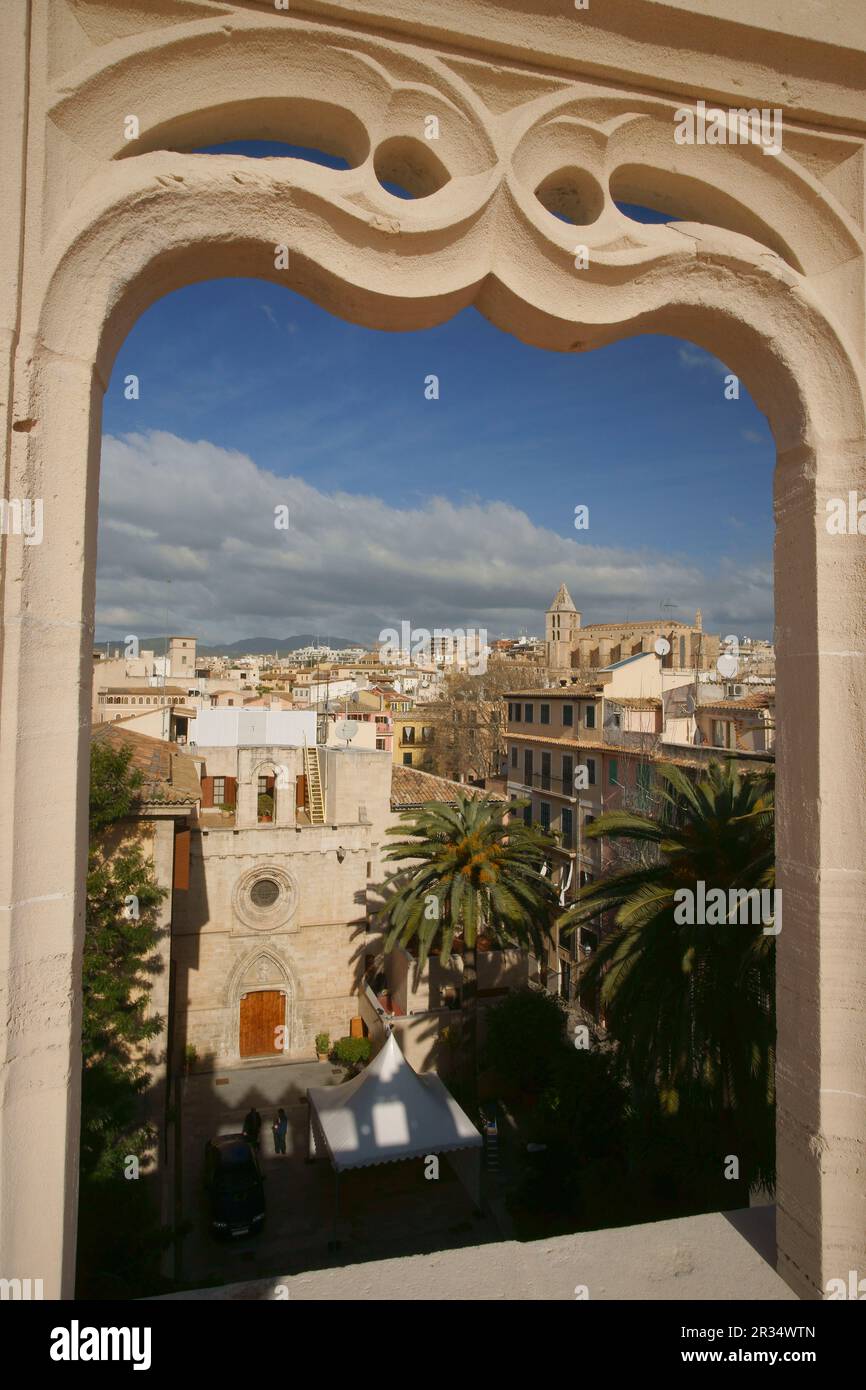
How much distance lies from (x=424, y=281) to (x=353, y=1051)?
16663 mm

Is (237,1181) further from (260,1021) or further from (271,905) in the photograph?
(271,905)

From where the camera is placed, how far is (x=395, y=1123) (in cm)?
1136

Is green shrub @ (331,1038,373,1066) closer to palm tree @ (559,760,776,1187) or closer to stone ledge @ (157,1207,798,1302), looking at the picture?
palm tree @ (559,760,776,1187)

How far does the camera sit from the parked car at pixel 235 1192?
35.8ft

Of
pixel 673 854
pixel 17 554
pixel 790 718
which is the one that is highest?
pixel 17 554

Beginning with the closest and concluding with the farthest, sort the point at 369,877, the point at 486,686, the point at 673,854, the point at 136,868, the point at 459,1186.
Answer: the point at 673,854
the point at 136,868
the point at 459,1186
the point at 369,877
the point at 486,686

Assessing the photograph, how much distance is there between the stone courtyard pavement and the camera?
416 inches

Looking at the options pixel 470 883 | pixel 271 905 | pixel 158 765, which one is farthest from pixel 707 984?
pixel 271 905

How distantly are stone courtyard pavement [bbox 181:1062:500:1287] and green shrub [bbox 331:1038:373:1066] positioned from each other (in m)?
1.35

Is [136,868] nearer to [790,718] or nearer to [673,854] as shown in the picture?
[673,854]

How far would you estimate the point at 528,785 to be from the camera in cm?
2455

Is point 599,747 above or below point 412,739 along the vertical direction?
below

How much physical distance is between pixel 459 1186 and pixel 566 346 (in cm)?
1328
